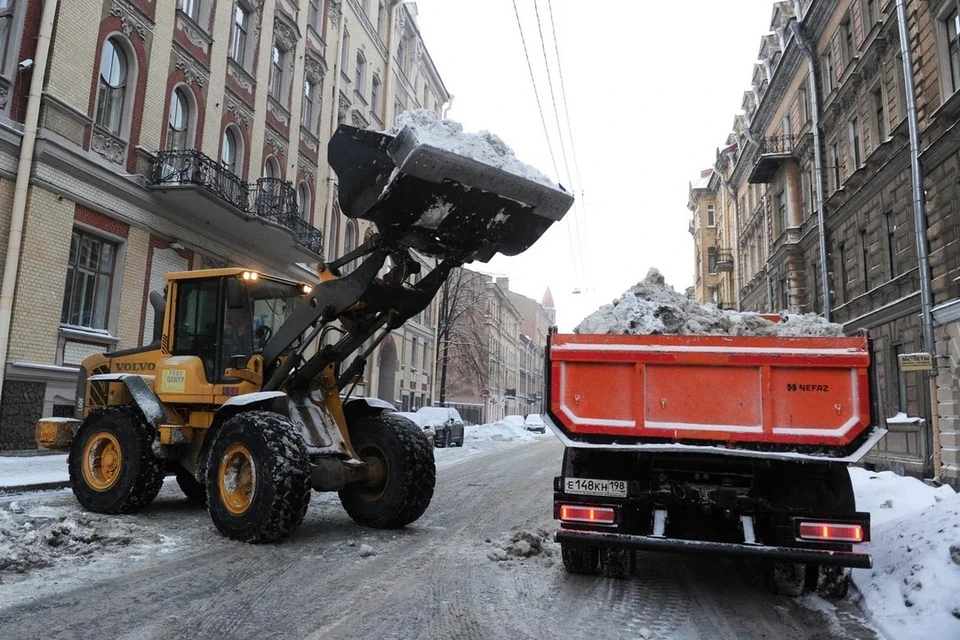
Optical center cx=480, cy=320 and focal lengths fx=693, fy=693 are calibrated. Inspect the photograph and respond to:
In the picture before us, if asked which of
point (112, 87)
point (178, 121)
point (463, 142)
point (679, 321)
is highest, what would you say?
point (178, 121)

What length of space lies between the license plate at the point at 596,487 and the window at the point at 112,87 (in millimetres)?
13464

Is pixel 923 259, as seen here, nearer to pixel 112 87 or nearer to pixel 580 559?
pixel 580 559

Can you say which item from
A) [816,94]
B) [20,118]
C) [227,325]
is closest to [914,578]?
[227,325]

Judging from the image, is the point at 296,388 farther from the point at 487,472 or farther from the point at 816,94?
the point at 816,94

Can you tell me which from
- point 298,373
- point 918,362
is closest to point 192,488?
point 298,373

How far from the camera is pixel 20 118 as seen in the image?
1238 cm

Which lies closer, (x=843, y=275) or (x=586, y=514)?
(x=586, y=514)

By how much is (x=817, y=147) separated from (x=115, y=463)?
21556mm

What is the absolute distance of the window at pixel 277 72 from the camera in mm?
21484

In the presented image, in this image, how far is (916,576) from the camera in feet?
15.4

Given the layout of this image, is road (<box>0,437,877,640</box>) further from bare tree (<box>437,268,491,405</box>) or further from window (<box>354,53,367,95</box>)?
window (<box>354,53,367,95</box>)

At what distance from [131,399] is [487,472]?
8.98 meters

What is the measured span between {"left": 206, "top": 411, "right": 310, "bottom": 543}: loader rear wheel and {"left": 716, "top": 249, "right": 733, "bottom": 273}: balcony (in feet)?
124

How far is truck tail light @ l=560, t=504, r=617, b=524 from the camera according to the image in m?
4.96
